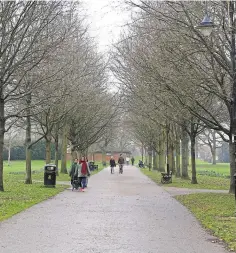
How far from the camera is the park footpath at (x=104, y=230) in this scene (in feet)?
26.7

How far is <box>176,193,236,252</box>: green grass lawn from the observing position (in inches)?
377

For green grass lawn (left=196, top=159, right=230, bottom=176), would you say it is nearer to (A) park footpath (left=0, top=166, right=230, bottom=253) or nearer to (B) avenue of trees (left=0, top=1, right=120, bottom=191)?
(B) avenue of trees (left=0, top=1, right=120, bottom=191)

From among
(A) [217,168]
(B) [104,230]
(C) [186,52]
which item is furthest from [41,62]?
(A) [217,168]

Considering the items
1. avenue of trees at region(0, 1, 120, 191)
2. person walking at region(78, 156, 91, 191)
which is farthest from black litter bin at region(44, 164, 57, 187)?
avenue of trees at region(0, 1, 120, 191)

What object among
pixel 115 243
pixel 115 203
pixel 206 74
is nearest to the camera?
pixel 115 243

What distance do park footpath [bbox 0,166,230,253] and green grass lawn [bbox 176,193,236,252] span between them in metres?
0.24

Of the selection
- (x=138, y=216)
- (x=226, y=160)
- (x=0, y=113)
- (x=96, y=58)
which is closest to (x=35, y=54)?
(x=0, y=113)

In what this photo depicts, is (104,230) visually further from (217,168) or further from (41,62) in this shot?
(217,168)

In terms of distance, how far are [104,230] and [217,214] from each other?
161 inches

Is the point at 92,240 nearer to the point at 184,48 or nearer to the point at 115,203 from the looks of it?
the point at 115,203

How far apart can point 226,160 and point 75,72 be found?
10733cm

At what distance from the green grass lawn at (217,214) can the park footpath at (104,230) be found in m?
0.24

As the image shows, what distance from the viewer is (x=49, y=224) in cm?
1080

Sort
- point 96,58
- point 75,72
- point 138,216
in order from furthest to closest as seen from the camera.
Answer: point 96,58
point 75,72
point 138,216
